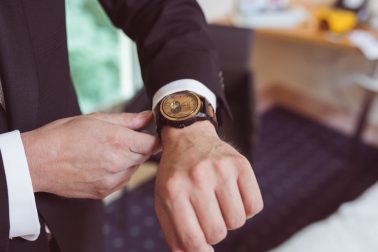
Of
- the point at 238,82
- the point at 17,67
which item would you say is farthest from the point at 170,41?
the point at 238,82

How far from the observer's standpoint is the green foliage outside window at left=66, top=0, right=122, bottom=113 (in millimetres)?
1956

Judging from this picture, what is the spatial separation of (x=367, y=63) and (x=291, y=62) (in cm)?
54

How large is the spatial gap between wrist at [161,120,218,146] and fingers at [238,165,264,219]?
11 cm

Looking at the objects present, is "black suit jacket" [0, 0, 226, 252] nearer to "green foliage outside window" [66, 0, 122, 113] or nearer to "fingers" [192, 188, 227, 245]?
"fingers" [192, 188, 227, 245]

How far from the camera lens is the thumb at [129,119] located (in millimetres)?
670

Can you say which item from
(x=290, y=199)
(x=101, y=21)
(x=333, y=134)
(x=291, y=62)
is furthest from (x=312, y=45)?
(x=101, y=21)

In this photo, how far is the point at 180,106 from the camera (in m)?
0.69

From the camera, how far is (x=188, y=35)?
0.79 m

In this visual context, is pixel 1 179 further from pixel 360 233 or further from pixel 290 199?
pixel 290 199

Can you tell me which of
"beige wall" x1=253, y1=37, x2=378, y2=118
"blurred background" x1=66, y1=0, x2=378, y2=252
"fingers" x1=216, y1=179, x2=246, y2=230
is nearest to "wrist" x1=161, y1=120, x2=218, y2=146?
"fingers" x1=216, y1=179, x2=246, y2=230

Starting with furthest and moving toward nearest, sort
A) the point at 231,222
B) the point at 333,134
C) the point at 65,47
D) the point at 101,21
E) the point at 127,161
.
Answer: the point at 333,134, the point at 101,21, the point at 65,47, the point at 127,161, the point at 231,222

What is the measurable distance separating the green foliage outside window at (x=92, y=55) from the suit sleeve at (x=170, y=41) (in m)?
1.16

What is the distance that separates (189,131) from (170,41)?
209 mm

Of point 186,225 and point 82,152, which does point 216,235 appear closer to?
point 186,225
